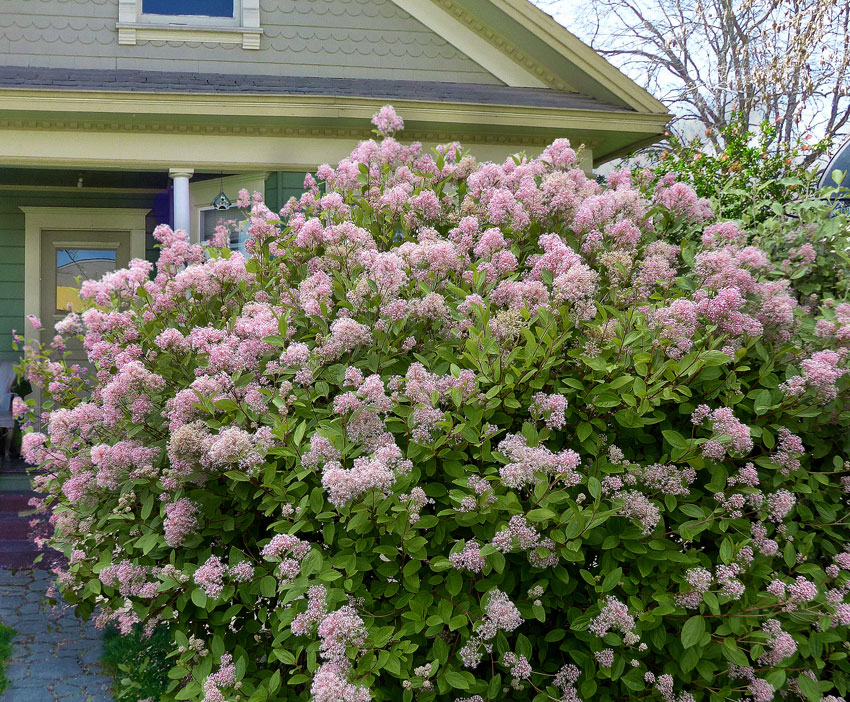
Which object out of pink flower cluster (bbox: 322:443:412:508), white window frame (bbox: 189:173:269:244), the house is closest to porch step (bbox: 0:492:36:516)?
the house

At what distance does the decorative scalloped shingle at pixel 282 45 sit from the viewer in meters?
7.86

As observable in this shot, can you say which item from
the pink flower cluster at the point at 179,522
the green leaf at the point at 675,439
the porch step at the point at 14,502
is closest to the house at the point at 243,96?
the porch step at the point at 14,502

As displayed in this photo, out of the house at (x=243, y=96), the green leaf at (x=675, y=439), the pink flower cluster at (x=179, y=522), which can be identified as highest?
the house at (x=243, y=96)

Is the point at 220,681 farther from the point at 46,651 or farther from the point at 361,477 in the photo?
the point at 46,651

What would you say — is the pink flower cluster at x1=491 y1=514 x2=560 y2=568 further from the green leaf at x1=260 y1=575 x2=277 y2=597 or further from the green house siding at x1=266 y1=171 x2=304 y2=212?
the green house siding at x1=266 y1=171 x2=304 y2=212

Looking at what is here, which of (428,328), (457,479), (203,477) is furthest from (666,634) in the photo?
(203,477)

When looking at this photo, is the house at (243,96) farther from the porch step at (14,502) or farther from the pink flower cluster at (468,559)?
the pink flower cluster at (468,559)

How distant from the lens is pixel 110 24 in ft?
26.1

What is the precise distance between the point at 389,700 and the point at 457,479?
28.9 inches

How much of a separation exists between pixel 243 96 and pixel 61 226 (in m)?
3.67

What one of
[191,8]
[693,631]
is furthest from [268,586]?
[191,8]

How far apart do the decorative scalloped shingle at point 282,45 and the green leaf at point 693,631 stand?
7.55 m

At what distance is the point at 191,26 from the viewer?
8039 millimetres

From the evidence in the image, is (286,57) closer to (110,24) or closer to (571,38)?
(110,24)
